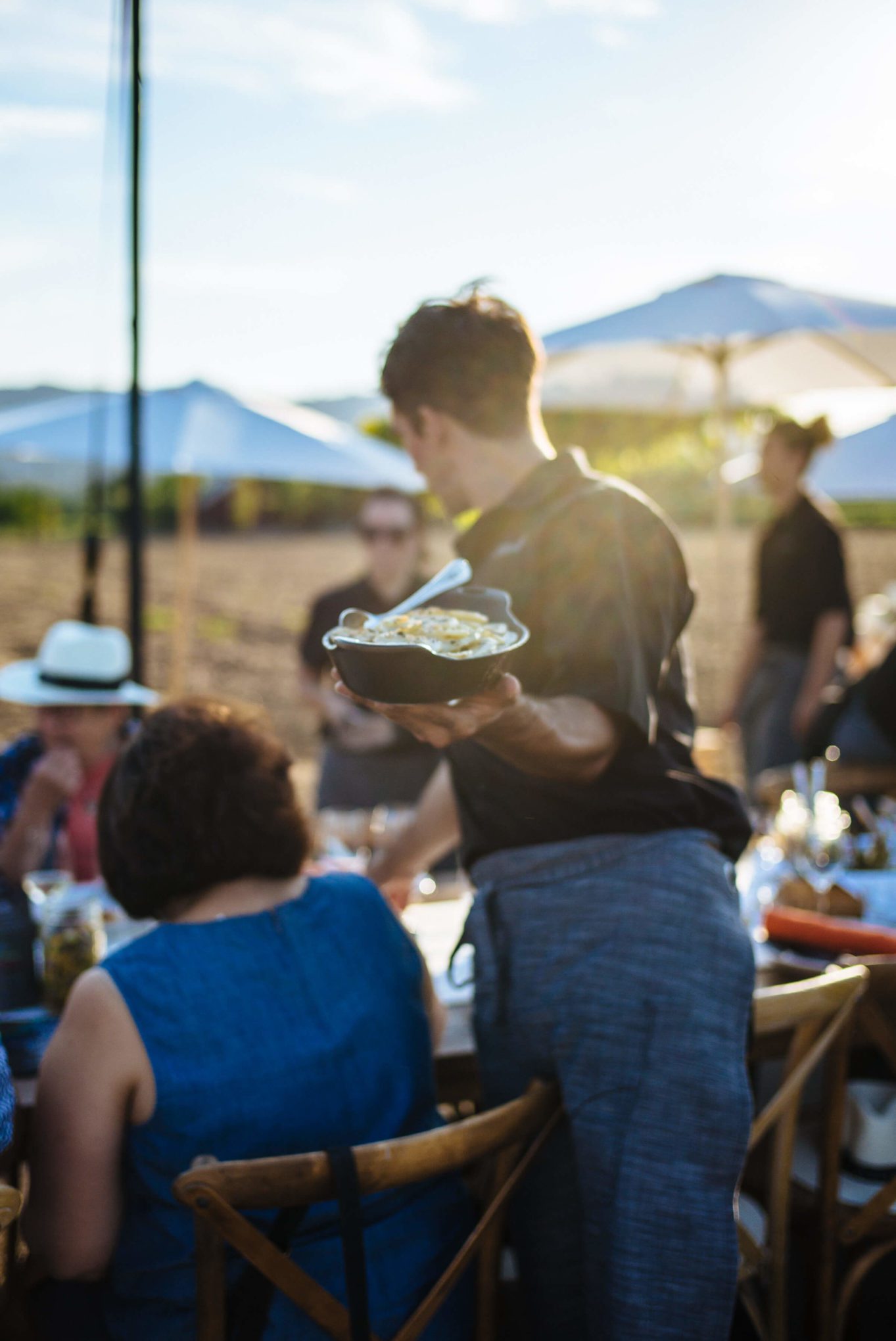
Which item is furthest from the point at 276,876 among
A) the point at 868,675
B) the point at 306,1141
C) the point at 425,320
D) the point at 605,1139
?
the point at 868,675

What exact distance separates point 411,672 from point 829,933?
1.51 m

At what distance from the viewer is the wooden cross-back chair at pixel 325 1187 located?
1229 millimetres

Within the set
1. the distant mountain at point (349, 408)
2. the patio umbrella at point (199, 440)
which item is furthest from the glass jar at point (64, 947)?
the distant mountain at point (349, 408)

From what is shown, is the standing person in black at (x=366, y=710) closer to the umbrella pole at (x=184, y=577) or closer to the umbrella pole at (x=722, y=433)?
the umbrella pole at (x=184, y=577)

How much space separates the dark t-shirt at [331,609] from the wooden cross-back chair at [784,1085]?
2.31m

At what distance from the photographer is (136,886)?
5.43 feet

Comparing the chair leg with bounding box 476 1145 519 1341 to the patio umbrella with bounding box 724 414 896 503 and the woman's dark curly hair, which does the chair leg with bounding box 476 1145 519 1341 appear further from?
the patio umbrella with bounding box 724 414 896 503

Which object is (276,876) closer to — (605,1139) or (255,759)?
(255,759)

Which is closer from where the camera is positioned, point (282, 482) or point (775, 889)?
point (775, 889)

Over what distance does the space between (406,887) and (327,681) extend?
192cm

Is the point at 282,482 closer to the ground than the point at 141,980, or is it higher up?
closer to the ground

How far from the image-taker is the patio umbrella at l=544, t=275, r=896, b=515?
14.4ft

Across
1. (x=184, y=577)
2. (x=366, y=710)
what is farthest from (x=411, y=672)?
(x=184, y=577)

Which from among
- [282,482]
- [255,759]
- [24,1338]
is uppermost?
[255,759]
